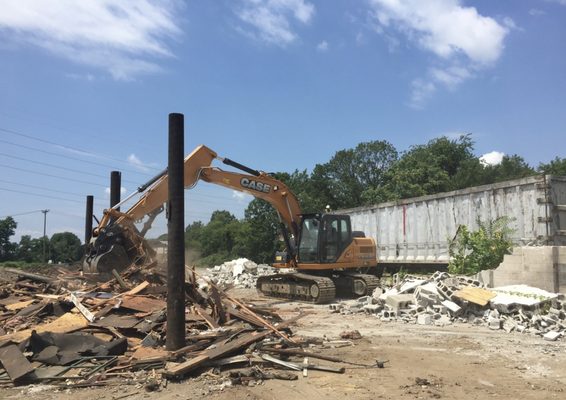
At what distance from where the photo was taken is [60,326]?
8.57 m

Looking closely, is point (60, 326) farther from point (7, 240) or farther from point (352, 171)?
point (7, 240)

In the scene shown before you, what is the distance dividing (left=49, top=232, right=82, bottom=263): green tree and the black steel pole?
57.3m

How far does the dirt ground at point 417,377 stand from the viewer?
599 centimetres

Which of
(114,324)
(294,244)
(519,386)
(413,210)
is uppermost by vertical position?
(413,210)

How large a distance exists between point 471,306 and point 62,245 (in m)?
71.7

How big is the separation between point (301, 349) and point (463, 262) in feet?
28.2

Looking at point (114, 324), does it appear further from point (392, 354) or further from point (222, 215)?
point (222, 215)

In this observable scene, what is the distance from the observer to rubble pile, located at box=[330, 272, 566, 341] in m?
10.5

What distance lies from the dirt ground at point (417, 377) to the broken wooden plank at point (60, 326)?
6.48ft

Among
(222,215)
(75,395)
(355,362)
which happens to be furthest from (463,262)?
(222,215)

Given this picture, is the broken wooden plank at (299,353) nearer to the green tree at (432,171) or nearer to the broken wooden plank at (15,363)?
the broken wooden plank at (15,363)

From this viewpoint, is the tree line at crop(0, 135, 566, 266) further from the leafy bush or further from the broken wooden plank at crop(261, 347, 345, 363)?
the broken wooden plank at crop(261, 347, 345, 363)

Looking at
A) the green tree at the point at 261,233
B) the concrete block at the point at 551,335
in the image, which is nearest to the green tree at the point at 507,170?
the green tree at the point at 261,233

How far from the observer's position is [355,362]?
744 centimetres
